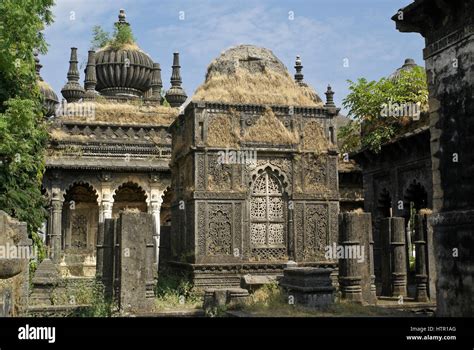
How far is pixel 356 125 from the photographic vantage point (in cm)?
2248

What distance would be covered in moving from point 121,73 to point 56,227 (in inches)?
369

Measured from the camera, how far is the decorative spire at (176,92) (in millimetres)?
30625

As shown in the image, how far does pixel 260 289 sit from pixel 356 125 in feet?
34.4

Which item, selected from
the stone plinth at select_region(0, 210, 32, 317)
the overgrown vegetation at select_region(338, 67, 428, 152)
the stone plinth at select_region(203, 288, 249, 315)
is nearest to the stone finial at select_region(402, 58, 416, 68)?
the overgrown vegetation at select_region(338, 67, 428, 152)

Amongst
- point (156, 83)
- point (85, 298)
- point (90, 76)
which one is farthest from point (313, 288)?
point (156, 83)

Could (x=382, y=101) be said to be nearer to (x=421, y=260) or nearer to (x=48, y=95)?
(x=421, y=260)

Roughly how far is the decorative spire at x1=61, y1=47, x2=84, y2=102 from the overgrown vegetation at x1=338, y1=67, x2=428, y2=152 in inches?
521

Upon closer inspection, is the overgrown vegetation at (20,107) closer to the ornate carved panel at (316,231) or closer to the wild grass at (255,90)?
the wild grass at (255,90)

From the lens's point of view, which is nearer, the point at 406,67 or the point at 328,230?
the point at 328,230

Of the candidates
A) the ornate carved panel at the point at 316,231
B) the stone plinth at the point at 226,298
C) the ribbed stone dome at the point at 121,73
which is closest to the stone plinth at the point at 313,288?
the stone plinth at the point at 226,298

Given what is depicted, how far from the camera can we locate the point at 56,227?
2344 cm

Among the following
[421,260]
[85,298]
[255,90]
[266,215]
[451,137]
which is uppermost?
[255,90]
